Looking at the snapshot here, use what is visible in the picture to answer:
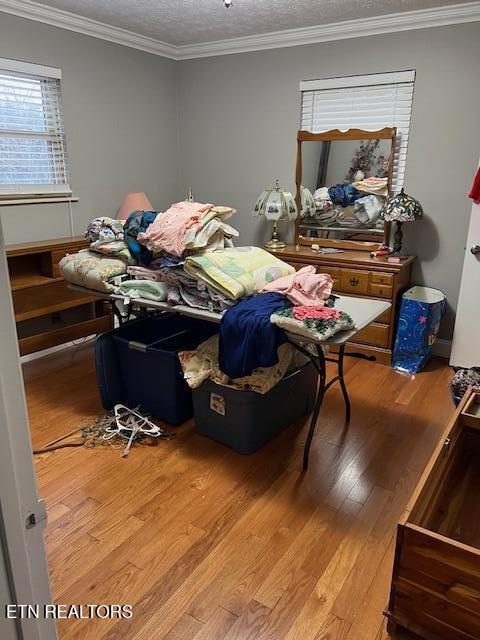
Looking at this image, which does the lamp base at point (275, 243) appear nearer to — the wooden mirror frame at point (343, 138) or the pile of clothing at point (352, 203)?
the wooden mirror frame at point (343, 138)

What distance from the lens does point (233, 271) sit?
7.77ft

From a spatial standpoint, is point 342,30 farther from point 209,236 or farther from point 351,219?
point 209,236

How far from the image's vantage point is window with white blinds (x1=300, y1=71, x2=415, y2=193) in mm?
3572

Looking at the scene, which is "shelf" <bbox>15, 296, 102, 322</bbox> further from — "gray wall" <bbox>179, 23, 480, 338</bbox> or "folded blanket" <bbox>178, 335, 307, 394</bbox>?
"gray wall" <bbox>179, 23, 480, 338</bbox>

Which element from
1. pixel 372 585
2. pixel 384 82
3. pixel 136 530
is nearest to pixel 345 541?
pixel 372 585

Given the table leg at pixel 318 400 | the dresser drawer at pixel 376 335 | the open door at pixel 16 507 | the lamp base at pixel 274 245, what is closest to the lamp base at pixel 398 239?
the dresser drawer at pixel 376 335

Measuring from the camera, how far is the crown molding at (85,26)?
325 cm

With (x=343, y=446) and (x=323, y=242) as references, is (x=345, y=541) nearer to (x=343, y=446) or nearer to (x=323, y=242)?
(x=343, y=446)

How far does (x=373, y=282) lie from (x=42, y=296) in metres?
2.42

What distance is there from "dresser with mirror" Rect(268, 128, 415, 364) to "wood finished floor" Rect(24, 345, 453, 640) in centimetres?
97

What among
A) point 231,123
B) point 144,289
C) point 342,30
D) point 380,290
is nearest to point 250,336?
point 144,289

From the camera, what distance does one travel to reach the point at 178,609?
1.60 m

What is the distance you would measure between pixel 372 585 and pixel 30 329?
10.2ft

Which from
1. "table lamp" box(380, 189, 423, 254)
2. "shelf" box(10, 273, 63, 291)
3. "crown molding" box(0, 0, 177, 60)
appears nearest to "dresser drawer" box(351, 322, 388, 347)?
"table lamp" box(380, 189, 423, 254)
